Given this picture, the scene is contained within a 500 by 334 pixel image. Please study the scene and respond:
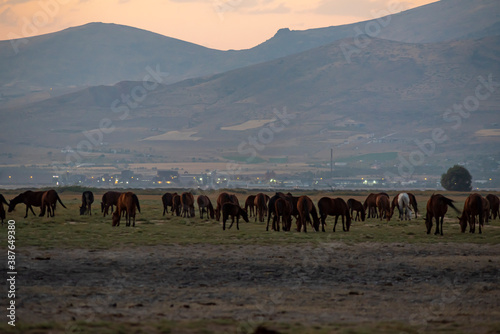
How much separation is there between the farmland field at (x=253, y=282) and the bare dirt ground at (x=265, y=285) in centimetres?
4

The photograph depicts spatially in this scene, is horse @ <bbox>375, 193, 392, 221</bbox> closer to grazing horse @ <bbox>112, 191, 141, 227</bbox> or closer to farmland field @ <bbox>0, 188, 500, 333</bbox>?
farmland field @ <bbox>0, 188, 500, 333</bbox>

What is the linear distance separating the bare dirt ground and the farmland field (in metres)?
0.04

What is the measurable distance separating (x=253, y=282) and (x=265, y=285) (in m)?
0.55

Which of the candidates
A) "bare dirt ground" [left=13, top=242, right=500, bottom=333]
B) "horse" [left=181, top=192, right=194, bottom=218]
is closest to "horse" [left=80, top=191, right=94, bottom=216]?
"horse" [left=181, top=192, right=194, bottom=218]

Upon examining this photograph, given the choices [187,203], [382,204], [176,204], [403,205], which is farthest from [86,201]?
[403,205]

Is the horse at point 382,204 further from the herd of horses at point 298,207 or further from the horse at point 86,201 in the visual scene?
the horse at point 86,201

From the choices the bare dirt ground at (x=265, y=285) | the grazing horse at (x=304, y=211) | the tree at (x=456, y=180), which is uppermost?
the tree at (x=456, y=180)

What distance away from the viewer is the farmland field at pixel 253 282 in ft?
46.7

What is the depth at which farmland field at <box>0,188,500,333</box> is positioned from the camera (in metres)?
14.2

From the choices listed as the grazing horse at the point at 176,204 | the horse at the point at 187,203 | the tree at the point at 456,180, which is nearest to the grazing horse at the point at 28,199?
the horse at the point at 187,203

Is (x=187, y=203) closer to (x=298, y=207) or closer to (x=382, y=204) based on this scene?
(x=298, y=207)

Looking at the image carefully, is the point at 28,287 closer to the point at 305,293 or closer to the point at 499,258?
the point at 305,293

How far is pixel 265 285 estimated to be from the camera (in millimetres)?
19219

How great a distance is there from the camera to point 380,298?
17.4 m
